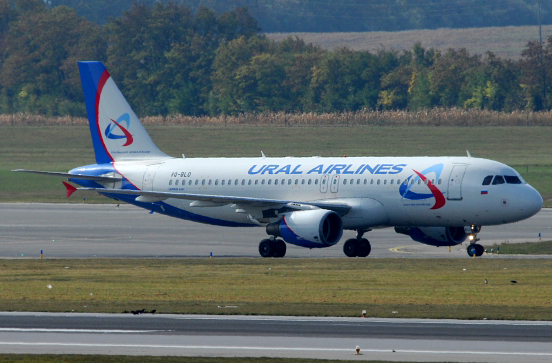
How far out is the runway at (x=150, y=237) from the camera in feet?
152

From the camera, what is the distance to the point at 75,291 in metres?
31.8

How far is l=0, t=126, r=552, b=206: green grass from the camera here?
103 m

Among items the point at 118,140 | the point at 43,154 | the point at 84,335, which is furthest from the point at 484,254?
the point at 43,154

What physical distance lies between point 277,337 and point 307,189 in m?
23.8

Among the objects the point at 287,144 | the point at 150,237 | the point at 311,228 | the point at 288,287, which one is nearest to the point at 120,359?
the point at 288,287

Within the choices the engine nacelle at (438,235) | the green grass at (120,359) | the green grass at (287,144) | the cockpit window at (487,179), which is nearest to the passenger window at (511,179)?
the cockpit window at (487,179)

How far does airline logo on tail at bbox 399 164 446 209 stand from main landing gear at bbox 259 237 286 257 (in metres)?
5.32

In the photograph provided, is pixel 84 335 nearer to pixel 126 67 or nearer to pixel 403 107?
pixel 403 107

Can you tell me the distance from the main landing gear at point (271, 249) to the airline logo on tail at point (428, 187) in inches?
209

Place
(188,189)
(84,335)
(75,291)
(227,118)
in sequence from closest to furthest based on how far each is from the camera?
1. (84,335)
2. (75,291)
3. (188,189)
4. (227,118)

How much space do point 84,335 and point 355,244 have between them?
23.3 m

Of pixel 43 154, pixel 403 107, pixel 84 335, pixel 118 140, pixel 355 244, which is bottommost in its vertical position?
pixel 84 335

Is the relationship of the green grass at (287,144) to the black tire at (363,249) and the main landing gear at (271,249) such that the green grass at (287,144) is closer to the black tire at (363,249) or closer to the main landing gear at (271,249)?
the main landing gear at (271,249)

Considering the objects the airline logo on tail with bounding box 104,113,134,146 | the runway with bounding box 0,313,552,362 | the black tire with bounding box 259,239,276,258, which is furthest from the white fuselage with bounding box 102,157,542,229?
the runway with bounding box 0,313,552,362
